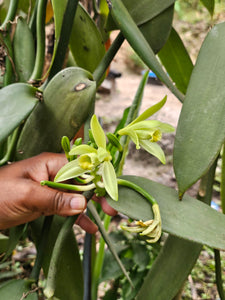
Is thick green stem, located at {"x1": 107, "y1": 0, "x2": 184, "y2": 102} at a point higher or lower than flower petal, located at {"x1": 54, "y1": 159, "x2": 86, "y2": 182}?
higher

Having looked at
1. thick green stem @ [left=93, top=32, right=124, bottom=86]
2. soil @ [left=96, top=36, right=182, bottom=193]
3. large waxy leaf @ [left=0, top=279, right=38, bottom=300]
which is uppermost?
thick green stem @ [left=93, top=32, right=124, bottom=86]

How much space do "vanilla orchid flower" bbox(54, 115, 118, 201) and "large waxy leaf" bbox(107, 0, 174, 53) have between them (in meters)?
0.23

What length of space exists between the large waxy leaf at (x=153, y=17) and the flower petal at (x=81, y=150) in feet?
0.82

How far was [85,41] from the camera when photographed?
0.70m

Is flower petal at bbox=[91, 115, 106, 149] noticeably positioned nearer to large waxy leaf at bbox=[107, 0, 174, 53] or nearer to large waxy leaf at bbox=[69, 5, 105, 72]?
large waxy leaf at bbox=[107, 0, 174, 53]

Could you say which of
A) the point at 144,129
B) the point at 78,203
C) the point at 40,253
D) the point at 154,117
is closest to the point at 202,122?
the point at 144,129

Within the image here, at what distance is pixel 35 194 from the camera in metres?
0.55

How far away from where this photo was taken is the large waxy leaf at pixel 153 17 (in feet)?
1.80

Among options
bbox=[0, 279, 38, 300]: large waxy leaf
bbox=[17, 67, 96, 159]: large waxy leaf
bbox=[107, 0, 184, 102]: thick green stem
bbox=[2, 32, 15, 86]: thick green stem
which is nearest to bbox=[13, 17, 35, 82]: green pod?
bbox=[2, 32, 15, 86]: thick green stem

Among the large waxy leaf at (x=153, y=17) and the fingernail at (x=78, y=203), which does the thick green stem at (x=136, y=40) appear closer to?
the large waxy leaf at (x=153, y=17)

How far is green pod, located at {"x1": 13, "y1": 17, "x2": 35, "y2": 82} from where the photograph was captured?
0.65 m

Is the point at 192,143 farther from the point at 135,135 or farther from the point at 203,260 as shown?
the point at 203,260

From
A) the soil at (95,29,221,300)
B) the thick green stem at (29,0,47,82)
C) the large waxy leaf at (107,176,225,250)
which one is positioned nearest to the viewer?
the large waxy leaf at (107,176,225,250)

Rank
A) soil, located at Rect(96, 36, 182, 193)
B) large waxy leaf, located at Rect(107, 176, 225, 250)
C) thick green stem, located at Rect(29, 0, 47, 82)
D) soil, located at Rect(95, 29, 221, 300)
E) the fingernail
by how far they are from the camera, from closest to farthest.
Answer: large waxy leaf, located at Rect(107, 176, 225, 250) → the fingernail → thick green stem, located at Rect(29, 0, 47, 82) → soil, located at Rect(95, 29, 221, 300) → soil, located at Rect(96, 36, 182, 193)
